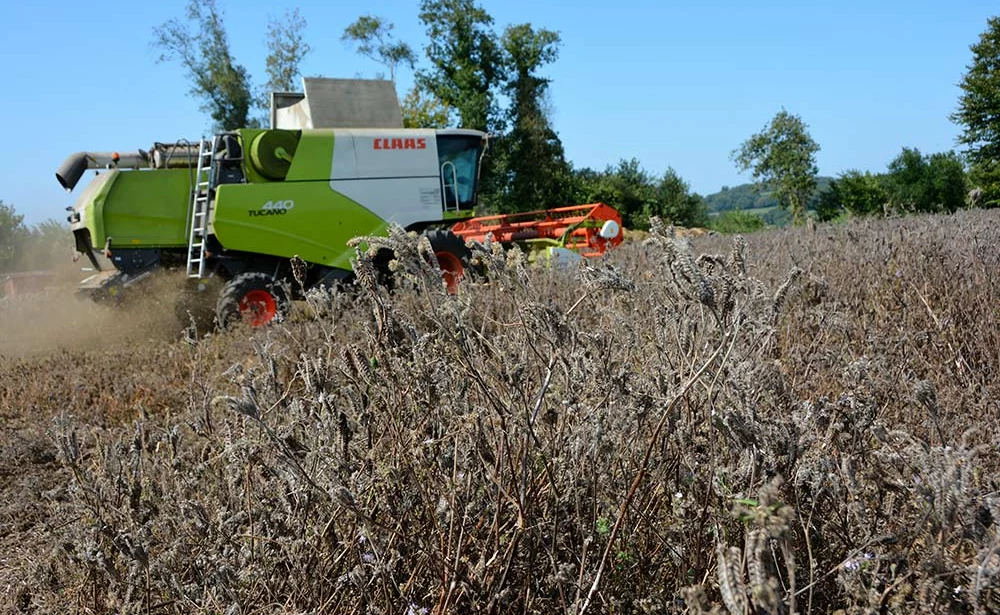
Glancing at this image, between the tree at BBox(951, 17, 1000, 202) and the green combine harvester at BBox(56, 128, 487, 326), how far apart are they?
2869cm

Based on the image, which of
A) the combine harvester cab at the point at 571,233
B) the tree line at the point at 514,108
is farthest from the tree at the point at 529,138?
the combine harvester cab at the point at 571,233

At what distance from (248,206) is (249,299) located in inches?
45.1

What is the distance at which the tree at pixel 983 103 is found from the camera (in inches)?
1324

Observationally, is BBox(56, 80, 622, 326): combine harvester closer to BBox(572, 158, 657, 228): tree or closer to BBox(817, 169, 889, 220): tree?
BBox(572, 158, 657, 228): tree

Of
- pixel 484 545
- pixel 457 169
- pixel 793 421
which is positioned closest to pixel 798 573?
pixel 793 421

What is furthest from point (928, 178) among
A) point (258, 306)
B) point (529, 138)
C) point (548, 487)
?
point (548, 487)

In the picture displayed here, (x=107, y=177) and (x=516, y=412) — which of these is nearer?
(x=516, y=412)

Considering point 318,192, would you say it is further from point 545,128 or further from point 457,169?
point 545,128

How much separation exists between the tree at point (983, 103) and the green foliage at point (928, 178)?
2.48 m

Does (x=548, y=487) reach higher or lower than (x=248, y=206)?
lower

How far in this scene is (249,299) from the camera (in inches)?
370

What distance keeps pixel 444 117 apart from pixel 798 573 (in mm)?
33782

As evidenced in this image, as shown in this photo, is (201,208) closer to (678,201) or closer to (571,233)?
(571,233)

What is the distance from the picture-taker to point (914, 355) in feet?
12.5
